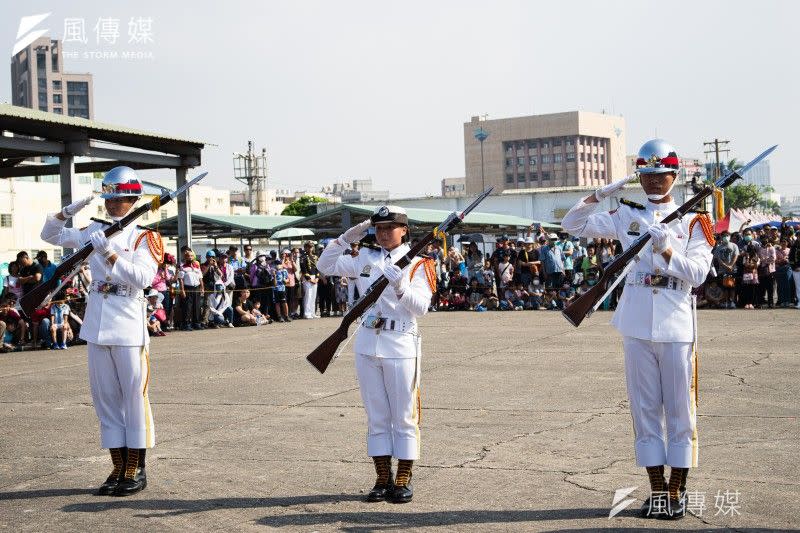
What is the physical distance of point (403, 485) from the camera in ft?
21.6

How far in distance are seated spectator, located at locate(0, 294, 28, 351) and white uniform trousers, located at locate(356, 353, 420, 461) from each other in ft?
46.1

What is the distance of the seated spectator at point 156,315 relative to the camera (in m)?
20.8

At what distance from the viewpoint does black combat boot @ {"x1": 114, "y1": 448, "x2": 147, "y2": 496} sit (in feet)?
22.6

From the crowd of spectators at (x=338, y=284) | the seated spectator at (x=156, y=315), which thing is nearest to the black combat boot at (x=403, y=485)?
the crowd of spectators at (x=338, y=284)

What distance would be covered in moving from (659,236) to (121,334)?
3753mm

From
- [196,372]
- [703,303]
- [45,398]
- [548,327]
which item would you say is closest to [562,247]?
[703,303]

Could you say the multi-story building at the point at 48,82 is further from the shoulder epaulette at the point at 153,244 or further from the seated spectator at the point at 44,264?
the shoulder epaulette at the point at 153,244

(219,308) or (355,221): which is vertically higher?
(355,221)

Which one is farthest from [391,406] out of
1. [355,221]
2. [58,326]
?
[355,221]

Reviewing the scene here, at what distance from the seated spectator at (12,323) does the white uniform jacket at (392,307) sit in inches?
548

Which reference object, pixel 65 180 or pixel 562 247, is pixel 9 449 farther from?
pixel 562 247

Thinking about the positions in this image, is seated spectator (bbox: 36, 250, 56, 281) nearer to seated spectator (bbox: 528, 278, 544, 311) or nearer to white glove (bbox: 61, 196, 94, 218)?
white glove (bbox: 61, 196, 94, 218)

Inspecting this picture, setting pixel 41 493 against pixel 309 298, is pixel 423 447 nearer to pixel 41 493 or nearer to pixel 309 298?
pixel 41 493

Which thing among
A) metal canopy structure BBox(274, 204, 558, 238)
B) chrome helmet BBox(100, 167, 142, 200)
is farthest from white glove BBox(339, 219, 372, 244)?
metal canopy structure BBox(274, 204, 558, 238)
